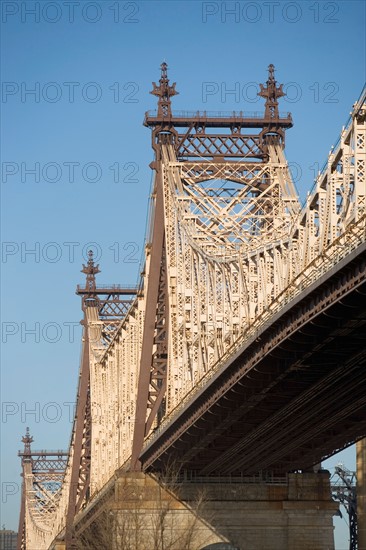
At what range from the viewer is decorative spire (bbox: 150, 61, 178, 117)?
313ft

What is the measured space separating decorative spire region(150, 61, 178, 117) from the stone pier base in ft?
63.7

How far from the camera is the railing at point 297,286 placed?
5081 centimetres

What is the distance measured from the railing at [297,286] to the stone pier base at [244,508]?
32.0ft

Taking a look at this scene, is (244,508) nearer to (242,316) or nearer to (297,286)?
(242,316)

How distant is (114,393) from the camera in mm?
117062

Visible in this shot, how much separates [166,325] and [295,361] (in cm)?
3227

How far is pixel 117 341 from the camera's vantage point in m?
115

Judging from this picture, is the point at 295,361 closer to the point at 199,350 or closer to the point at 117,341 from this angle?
the point at 199,350

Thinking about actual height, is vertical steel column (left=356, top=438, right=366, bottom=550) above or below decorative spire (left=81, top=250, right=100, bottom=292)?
below

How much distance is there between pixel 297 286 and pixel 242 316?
12.9 m

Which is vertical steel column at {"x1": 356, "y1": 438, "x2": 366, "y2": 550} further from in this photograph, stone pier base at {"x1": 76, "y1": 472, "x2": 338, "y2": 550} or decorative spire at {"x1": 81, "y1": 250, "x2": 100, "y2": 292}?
decorative spire at {"x1": 81, "y1": 250, "x2": 100, "y2": 292}

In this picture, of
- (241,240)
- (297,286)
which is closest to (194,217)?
(241,240)

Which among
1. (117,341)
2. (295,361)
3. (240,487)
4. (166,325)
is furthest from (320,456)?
(117,341)

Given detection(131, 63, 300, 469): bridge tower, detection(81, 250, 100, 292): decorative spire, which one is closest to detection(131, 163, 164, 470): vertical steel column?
detection(131, 63, 300, 469): bridge tower
